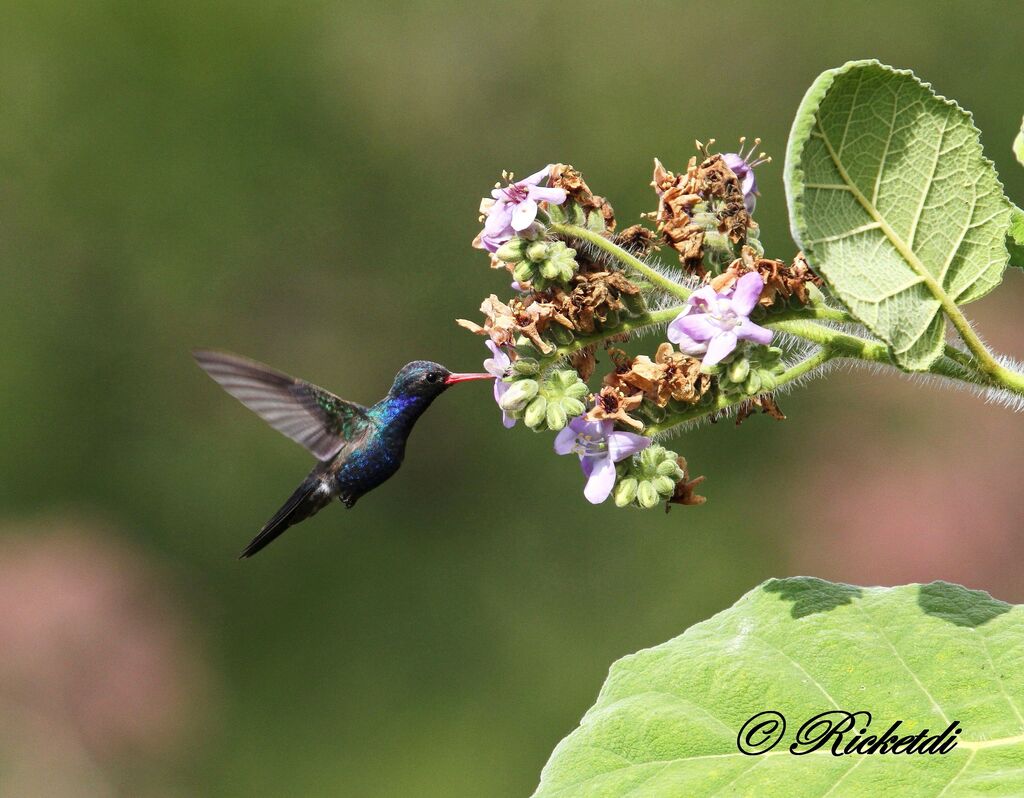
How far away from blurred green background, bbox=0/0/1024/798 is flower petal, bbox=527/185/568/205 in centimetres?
704

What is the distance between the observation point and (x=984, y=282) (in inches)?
80.2

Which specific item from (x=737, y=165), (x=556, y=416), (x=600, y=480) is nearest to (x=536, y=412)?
(x=556, y=416)

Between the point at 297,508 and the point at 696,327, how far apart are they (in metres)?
2.02

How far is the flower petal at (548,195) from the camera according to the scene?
7.19ft

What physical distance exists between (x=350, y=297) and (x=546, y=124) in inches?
84.3

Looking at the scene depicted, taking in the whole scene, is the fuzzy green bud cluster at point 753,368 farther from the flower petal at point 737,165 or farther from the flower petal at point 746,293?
the flower petal at point 737,165

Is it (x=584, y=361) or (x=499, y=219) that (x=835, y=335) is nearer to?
(x=584, y=361)

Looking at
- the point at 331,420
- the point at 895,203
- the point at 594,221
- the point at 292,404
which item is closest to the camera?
the point at 895,203

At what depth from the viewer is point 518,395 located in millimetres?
2207

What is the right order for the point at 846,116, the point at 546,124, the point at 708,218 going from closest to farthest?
the point at 846,116
the point at 708,218
the point at 546,124

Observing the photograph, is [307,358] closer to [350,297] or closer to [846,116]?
[350,297]

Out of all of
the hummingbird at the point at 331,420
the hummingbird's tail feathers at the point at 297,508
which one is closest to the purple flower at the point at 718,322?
the hummingbird at the point at 331,420

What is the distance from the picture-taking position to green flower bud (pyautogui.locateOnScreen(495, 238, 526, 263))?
2.22m

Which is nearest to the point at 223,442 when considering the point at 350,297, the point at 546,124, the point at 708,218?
the point at 350,297
